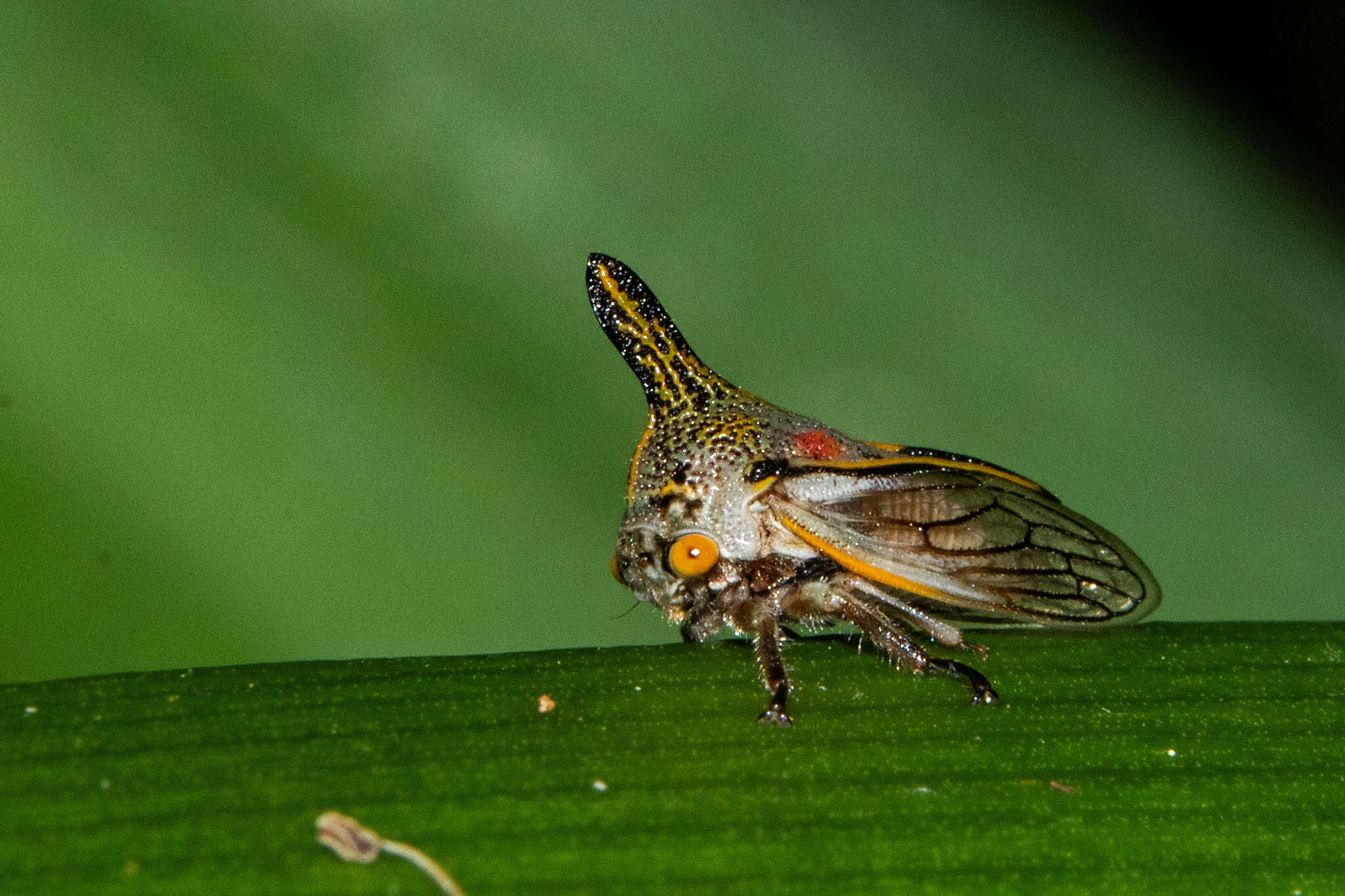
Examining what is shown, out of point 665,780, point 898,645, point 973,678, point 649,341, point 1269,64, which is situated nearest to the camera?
point 665,780

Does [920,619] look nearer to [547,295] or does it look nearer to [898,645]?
[898,645]

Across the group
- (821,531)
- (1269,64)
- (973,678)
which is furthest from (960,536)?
(1269,64)

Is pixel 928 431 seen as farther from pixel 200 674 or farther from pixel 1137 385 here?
pixel 200 674

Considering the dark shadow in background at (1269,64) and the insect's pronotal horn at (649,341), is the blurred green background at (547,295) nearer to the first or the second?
the dark shadow in background at (1269,64)

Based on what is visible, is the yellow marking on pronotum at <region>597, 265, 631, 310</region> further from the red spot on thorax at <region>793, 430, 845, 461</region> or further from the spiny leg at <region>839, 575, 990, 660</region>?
the spiny leg at <region>839, 575, 990, 660</region>

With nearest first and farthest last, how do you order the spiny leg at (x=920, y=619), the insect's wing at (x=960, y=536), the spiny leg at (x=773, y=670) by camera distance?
the spiny leg at (x=773, y=670), the spiny leg at (x=920, y=619), the insect's wing at (x=960, y=536)

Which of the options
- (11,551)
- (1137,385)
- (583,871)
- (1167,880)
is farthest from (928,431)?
(11,551)

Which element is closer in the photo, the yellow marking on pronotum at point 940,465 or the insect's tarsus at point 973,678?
the insect's tarsus at point 973,678

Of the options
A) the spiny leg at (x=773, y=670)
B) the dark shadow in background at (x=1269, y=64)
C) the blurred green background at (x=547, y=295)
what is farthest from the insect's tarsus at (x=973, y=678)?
the dark shadow in background at (x=1269, y=64)
